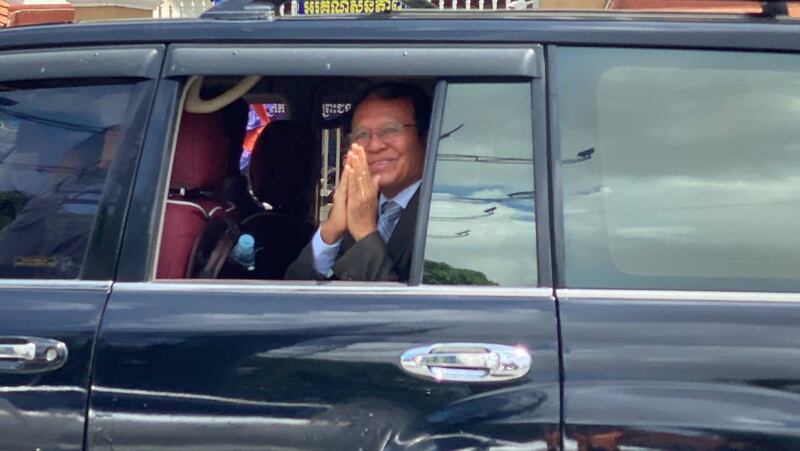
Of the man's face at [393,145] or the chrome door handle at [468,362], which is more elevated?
the man's face at [393,145]

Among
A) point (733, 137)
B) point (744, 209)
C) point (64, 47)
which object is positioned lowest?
point (744, 209)

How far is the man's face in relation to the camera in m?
2.93

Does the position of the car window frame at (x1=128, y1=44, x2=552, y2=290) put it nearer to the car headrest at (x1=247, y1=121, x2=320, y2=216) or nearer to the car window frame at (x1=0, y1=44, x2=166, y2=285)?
the car window frame at (x1=0, y1=44, x2=166, y2=285)

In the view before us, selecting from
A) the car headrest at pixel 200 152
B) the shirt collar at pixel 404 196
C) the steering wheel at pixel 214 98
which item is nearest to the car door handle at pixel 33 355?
the car headrest at pixel 200 152

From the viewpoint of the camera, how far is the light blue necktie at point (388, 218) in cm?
280

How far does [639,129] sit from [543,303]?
0.52 m

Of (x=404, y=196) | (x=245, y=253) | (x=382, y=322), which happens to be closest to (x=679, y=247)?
(x=382, y=322)

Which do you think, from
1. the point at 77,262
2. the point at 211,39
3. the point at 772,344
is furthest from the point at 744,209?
the point at 77,262

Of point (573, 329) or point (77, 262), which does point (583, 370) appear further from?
point (77, 262)

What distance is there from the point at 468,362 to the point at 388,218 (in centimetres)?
79

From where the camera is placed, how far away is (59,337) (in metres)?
2.36

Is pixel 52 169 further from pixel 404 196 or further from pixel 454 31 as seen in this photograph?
pixel 454 31

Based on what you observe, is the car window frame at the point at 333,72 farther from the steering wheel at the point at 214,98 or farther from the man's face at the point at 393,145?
the man's face at the point at 393,145

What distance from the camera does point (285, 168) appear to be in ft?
12.1
